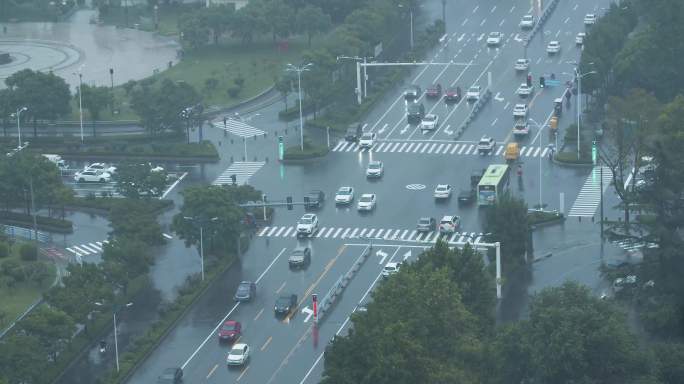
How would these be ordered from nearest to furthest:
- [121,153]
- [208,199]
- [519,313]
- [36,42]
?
[519,313] < [208,199] < [121,153] < [36,42]

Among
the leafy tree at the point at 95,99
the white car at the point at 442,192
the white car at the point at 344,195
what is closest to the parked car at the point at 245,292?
the white car at the point at 344,195

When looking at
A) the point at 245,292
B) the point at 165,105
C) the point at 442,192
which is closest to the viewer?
the point at 245,292

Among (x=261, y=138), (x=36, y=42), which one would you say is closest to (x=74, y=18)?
(x=36, y=42)

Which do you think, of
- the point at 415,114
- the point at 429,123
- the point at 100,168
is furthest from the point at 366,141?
the point at 100,168

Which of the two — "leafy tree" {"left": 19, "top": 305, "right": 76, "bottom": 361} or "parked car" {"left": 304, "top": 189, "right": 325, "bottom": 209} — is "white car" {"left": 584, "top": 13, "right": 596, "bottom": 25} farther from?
"leafy tree" {"left": 19, "top": 305, "right": 76, "bottom": 361}

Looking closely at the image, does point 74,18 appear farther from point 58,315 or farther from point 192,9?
point 58,315

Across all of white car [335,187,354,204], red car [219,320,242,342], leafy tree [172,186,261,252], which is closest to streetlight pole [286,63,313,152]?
white car [335,187,354,204]

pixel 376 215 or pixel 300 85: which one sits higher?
pixel 300 85

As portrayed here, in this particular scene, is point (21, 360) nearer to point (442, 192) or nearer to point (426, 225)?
point (426, 225)
